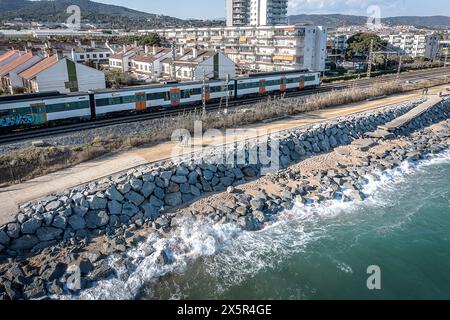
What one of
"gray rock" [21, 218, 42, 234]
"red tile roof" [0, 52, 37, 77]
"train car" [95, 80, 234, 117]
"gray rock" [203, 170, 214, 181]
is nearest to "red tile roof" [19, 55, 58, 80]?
"red tile roof" [0, 52, 37, 77]

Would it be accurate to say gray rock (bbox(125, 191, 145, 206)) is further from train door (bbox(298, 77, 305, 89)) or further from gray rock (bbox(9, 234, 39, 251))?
train door (bbox(298, 77, 305, 89))

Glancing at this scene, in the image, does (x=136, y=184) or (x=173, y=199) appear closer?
(x=136, y=184)

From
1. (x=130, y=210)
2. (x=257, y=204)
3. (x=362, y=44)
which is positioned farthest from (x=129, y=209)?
(x=362, y=44)

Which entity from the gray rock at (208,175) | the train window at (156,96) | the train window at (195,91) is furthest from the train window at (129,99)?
the gray rock at (208,175)

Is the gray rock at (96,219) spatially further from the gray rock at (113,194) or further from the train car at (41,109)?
the train car at (41,109)

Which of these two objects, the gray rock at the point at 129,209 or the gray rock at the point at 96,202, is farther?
the gray rock at the point at 129,209

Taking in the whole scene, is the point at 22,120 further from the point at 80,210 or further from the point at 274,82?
the point at 274,82
